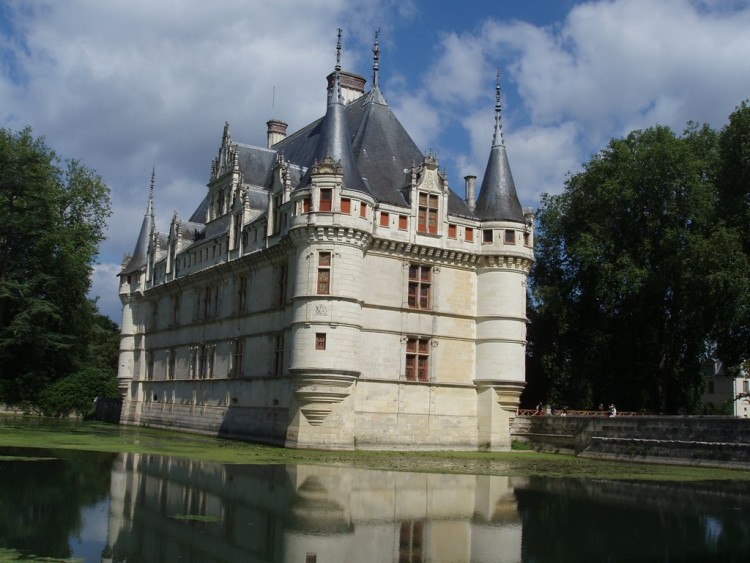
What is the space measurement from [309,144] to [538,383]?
698 inches

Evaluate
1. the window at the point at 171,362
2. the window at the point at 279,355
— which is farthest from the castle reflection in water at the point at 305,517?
the window at the point at 171,362

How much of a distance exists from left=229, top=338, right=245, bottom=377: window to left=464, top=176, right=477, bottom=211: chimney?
11341 mm

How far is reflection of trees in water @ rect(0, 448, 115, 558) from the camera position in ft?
32.5

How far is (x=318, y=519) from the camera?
39.4 feet

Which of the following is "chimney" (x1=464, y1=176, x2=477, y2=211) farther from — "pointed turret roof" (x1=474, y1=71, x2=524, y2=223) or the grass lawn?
the grass lawn

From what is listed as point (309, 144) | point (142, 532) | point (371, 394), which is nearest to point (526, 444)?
point (371, 394)

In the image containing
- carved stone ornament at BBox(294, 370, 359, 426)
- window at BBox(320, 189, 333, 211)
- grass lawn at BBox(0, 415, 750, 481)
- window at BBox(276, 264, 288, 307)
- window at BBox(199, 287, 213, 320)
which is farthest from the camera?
window at BBox(199, 287, 213, 320)

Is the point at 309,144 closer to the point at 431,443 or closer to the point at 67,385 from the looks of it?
the point at 431,443

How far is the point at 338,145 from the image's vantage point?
98.9 ft

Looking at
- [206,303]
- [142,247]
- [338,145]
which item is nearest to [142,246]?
[142,247]

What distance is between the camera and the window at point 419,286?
31.6 meters

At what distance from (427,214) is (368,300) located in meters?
4.27

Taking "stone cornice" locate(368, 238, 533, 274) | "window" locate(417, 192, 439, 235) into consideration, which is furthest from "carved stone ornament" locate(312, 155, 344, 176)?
"window" locate(417, 192, 439, 235)

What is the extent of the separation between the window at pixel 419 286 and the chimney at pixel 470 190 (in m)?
4.53
